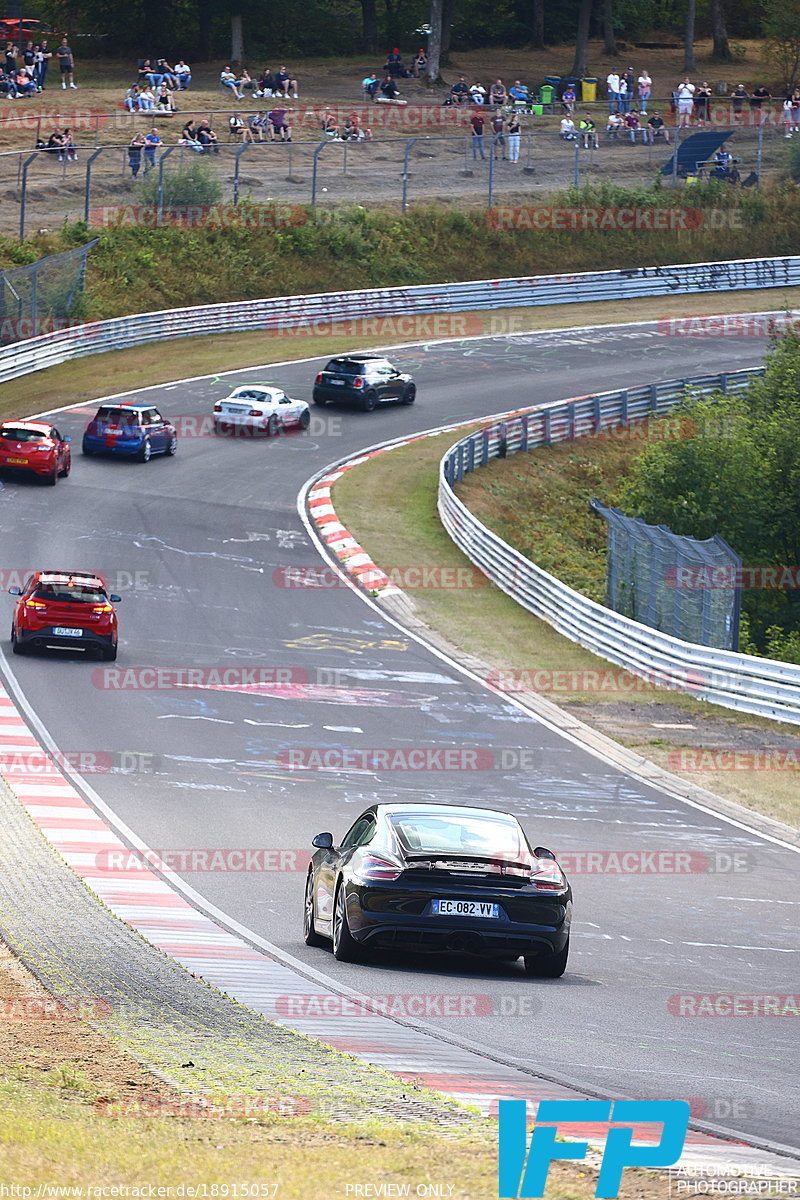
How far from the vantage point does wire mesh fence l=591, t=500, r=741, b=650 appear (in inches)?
1085

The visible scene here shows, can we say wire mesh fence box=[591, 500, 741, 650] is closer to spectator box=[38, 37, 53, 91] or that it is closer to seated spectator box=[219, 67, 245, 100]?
seated spectator box=[219, 67, 245, 100]

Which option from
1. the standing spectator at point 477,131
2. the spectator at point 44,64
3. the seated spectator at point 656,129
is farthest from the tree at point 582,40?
the spectator at point 44,64

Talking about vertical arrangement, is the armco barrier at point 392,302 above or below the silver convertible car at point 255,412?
above

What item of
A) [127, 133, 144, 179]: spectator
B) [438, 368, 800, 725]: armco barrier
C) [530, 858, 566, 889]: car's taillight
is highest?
[127, 133, 144, 179]: spectator

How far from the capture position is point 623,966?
12.1 m

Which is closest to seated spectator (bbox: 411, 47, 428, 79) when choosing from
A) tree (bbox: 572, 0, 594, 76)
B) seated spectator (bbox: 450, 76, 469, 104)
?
seated spectator (bbox: 450, 76, 469, 104)

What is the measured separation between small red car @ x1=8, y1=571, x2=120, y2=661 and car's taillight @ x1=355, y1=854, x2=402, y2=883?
14688 millimetres

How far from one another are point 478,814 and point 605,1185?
6.23 meters

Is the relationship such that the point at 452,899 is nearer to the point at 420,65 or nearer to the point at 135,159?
the point at 135,159

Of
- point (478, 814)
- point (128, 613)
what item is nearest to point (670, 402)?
point (128, 613)

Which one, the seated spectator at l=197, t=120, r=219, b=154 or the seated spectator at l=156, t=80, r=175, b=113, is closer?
the seated spectator at l=197, t=120, r=219, b=154

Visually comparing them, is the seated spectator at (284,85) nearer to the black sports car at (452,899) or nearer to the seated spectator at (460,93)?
the seated spectator at (460,93)

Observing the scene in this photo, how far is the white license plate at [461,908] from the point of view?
11.4 m

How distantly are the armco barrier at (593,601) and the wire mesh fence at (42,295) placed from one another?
1455 centimetres
